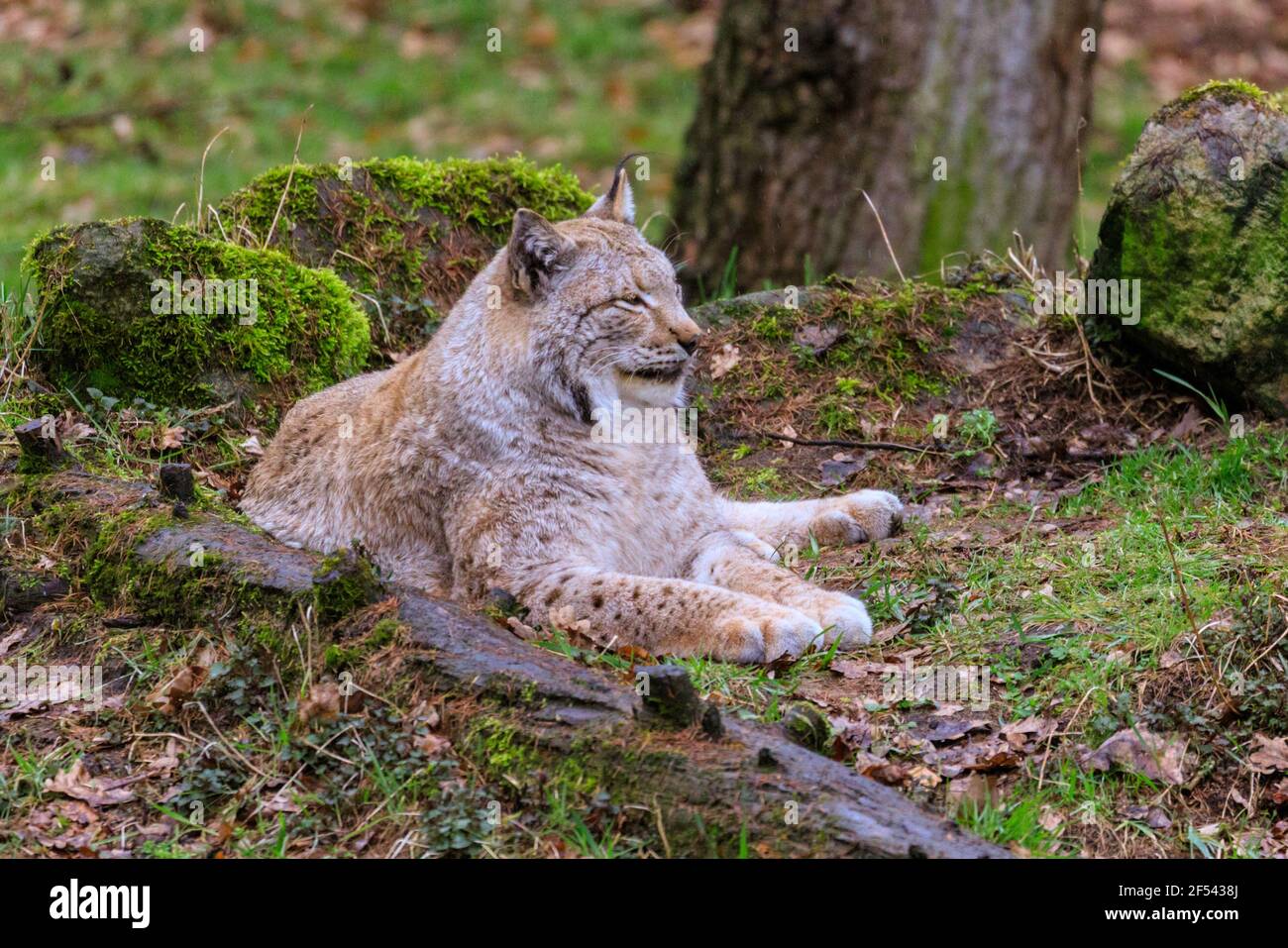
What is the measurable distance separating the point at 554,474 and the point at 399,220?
2652mm

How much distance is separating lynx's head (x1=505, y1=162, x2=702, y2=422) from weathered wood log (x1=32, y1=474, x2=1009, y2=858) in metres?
1.31

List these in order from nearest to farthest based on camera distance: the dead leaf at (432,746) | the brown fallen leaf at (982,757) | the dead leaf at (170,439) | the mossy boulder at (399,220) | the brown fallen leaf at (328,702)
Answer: the dead leaf at (432,746), the brown fallen leaf at (328,702), the brown fallen leaf at (982,757), the dead leaf at (170,439), the mossy boulder at (399,220)

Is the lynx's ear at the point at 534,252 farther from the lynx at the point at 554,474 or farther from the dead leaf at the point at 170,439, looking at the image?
the dead leaf at the point at 170,439

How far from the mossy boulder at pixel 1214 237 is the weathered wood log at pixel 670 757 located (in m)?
3.20

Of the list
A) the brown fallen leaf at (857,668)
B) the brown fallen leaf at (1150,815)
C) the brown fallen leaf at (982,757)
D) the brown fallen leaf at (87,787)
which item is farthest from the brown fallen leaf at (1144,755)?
the brown fallen leaf at (87,787)

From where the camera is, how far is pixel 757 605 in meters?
4.80

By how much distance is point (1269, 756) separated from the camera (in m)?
4.04

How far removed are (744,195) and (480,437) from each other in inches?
150

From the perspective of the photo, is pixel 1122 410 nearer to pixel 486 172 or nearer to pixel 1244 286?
pixel 1244 286

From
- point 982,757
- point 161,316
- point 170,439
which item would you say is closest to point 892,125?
point 161,316

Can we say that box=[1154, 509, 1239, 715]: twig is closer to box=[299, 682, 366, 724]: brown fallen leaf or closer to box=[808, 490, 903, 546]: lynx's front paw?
box=[808, 490, 903, 546]: lynx's front paw

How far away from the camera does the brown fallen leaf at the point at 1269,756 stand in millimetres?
4020

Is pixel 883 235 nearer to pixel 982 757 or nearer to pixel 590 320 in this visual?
pixel 590 320

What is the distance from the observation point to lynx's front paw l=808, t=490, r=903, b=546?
576 centimetres
